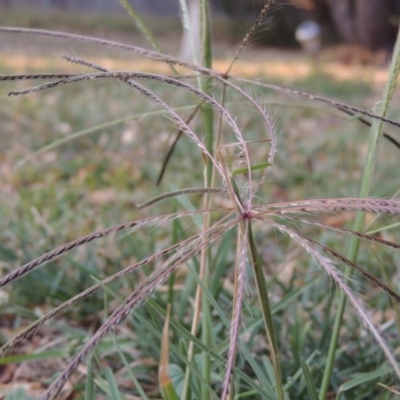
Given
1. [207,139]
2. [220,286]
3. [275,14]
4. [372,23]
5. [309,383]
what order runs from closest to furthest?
1. [309,383]
2. [207,139]
3. [220,286]
4. [275,14]
5. [372,23]

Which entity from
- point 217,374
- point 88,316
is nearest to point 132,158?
point 88,316

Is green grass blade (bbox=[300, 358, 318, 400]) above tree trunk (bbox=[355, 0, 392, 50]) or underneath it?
underneath

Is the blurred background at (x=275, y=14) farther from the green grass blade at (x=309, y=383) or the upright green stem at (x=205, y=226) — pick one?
the green grass blade at (x=309, y=383)

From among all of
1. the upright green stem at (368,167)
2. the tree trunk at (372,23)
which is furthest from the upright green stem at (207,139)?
the tree trunk at (372,23)

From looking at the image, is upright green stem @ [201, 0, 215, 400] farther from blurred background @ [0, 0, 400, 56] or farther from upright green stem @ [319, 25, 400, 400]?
blurred background @ [0, 0, 400, 56]

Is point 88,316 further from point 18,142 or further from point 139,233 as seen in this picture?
point 18,142

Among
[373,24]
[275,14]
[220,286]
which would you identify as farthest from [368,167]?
[373,24]

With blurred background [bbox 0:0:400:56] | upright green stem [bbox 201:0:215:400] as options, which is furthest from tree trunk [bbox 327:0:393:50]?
upright green stem [bbox 201:0:215:400]

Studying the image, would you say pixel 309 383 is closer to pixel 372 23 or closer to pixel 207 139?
pixel 207 139
